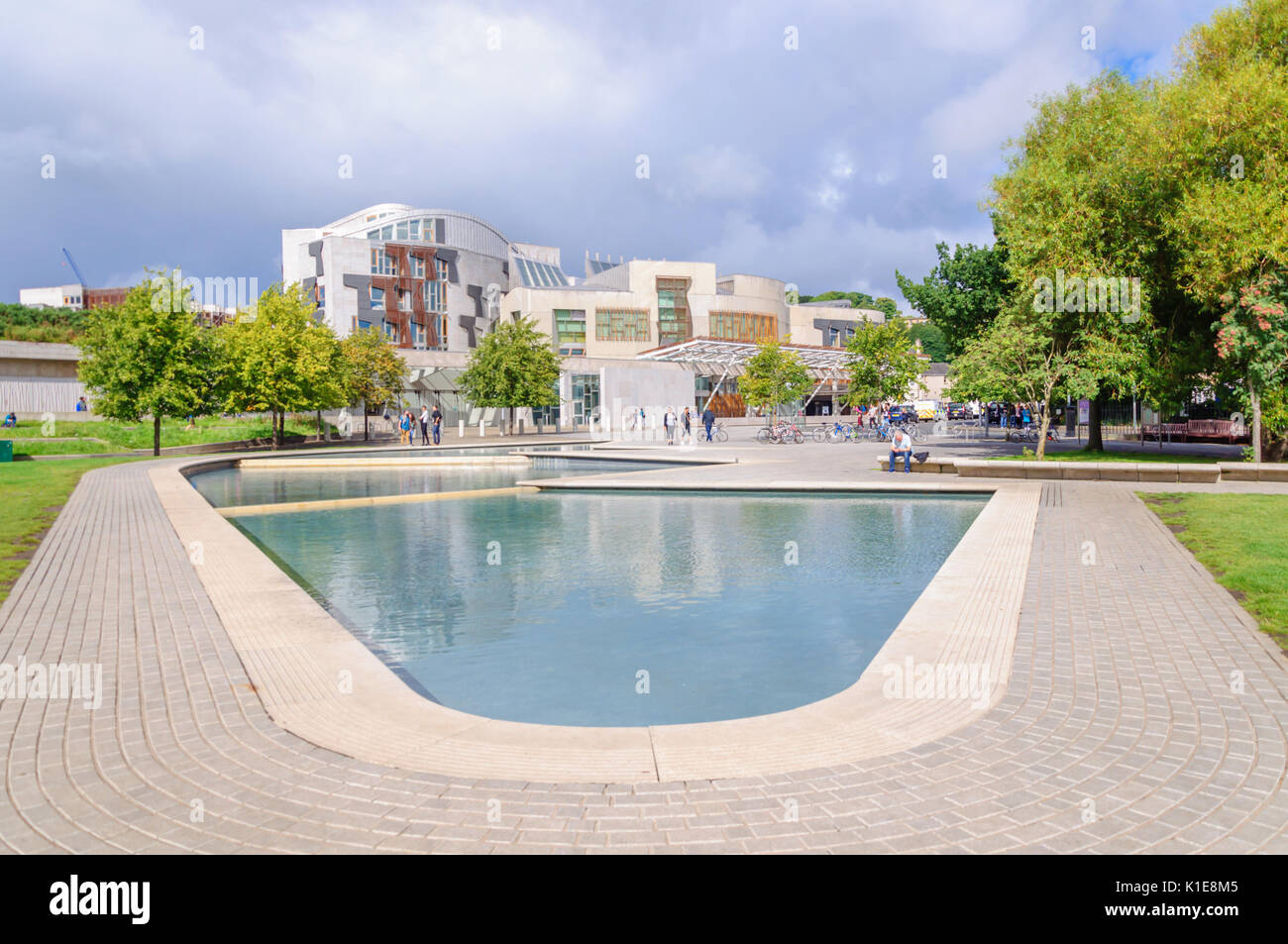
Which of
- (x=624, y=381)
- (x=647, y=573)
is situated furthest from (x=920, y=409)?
(x=647, y=573)

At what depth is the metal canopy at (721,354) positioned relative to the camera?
48375 mm

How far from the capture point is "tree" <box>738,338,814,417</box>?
50.8 metres

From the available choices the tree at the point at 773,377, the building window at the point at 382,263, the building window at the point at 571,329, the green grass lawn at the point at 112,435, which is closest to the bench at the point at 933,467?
the tree at the point at 773,377

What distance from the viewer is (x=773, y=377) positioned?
168 ft

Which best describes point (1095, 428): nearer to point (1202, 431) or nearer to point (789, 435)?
point (1202, 431)

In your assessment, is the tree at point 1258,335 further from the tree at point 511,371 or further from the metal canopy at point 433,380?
the metal canopy at point 433,380

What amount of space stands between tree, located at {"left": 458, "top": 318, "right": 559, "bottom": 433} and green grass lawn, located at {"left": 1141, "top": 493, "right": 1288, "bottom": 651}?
1393 inches

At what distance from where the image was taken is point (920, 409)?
7788 cm

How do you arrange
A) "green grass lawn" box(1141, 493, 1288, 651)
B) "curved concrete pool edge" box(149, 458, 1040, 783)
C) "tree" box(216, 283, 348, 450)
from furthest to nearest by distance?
1. "tree" box(216, 283, 348, 450)
2. "green grass lawn" box(1141, 493, 1288, 651)
3. "curved concrete pool edge" box(149, 458, 1040, 783)

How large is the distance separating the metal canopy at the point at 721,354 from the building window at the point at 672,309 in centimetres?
2402

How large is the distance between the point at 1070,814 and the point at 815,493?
13874 mm

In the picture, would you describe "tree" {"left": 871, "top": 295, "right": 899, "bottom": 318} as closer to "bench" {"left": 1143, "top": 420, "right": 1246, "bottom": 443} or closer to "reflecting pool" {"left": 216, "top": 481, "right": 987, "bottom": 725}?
"bench" {"left": 1143, "top": 420, "right": 1246, "bottom": 443}

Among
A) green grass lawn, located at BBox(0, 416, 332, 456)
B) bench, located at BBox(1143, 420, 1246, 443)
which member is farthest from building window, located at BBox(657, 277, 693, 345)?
bench, located at BBox(1143, 420, 1246, 443)

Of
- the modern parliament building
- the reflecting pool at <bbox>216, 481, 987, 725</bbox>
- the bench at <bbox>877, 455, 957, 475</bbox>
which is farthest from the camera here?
the modern parliament building
